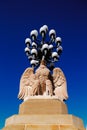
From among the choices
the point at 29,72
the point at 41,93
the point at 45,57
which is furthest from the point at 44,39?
the point at 41,93

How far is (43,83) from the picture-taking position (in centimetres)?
770

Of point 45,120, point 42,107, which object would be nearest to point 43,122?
point 45,120

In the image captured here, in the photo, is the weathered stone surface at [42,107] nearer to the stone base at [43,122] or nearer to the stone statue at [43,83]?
the stone statue at [43,83]

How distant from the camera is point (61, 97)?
7.60 meters

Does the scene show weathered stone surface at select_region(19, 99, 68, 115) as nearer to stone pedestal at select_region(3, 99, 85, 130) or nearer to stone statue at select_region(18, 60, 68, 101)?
stone pedestal at select_region(3, 99, 85, 130)

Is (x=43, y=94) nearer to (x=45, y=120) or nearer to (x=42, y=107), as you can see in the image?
(x=42, y=107)

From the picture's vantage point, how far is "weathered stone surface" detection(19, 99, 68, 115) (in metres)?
6.84

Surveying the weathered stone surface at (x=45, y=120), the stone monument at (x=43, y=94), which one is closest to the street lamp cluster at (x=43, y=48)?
the stone monument at (x=43, y=94)

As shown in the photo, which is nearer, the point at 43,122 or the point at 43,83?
the point at 43,122

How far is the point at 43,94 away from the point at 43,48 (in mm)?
2109

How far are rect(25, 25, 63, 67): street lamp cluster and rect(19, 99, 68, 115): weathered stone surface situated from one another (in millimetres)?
2019

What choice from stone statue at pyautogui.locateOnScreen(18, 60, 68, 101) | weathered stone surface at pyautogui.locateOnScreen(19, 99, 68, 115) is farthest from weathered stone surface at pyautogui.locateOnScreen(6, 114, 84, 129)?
stone statue at pyautogui.locateOnScreen(18, 60, 68, 101)

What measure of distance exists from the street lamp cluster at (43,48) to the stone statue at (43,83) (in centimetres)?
48

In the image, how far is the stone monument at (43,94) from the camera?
20.0ft
